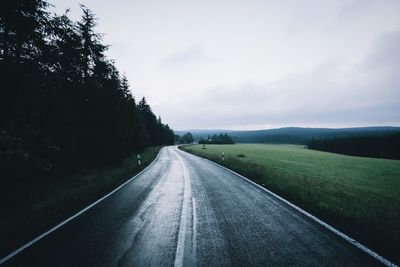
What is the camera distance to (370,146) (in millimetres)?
79562

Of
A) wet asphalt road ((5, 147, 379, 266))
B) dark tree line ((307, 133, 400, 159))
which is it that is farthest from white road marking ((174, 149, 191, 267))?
dark tree line ((307, 133, 400, 159))

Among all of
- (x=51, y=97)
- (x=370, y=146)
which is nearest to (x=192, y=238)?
(x=51, y=97)

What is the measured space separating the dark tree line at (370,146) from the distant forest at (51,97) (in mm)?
81796

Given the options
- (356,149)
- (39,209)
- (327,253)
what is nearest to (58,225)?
(39,209)

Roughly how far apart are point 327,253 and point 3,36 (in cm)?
1171

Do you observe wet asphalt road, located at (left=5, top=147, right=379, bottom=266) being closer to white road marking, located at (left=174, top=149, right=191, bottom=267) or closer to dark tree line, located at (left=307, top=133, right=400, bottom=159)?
white road marking, located at (left=174, top=149, right=191, bottom=267)

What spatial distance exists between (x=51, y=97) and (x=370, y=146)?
94.8 m

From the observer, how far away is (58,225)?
254 inches

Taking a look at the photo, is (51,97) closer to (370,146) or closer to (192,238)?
(192,238)

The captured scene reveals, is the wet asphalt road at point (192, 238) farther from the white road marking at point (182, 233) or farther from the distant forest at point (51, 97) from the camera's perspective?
the distant forest at point (51, 97)

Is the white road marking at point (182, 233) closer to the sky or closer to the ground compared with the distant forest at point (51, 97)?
closer to the ground

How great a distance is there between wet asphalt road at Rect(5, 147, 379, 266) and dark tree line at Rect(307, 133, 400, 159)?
83221 millimetres

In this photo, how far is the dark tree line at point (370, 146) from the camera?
7088 centimetres

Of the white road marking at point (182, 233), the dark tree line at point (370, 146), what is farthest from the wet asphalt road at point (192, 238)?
the dark tree line at point (370, 146)
